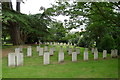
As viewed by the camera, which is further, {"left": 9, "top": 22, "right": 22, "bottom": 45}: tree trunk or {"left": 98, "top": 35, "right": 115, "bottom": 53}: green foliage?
{"left": 9, "top": 22, "right": 22, "bottom": 45}: tree trunk

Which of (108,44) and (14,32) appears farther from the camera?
(14,32)

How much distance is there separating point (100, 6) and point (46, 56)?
14.8 feet

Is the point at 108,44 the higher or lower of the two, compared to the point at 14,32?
lower

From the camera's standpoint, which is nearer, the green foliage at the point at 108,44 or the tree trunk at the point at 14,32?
the green foliage at the point at 108,44

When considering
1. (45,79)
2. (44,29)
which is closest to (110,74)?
(45,79)

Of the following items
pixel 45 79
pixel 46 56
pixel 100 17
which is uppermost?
pixel 100 17

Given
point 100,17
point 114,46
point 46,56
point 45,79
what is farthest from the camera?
point 114,46

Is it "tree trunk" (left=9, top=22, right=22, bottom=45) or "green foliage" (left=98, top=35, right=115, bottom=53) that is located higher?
"tree trunk" (left=9, top=22, right=22, bottom=45)

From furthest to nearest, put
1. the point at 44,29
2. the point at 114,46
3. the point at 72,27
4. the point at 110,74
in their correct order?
the point at 44,29, the point at 114,46, the point at 72,27, the point at 110,74

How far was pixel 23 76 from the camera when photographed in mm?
4938

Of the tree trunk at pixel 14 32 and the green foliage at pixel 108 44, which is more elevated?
the tree trunk at pixel 14 32

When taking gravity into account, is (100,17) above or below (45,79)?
above

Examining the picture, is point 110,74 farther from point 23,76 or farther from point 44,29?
point 44,29

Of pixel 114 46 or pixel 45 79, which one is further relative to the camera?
pixel 114 46
